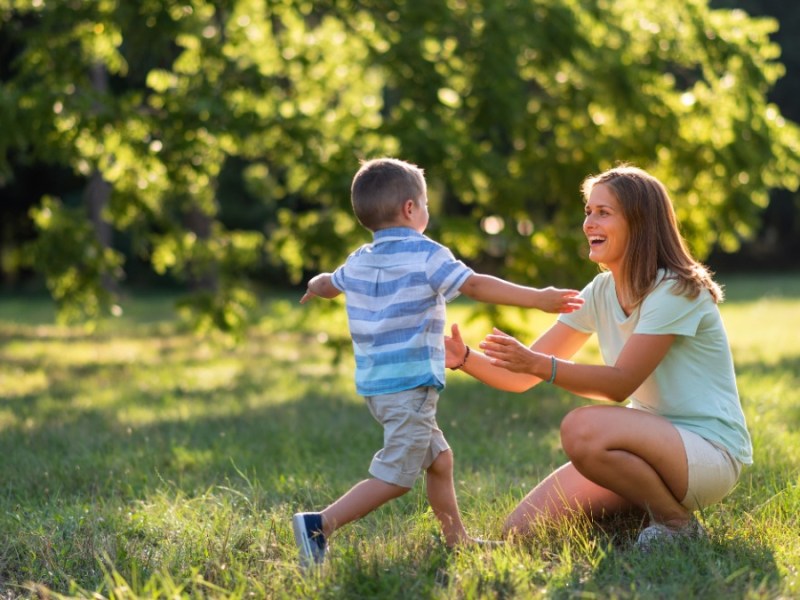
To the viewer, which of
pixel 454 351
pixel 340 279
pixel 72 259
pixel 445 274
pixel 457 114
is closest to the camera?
pixel 445 274

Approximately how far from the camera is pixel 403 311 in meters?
3.89

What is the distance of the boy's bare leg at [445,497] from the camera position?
398 cm

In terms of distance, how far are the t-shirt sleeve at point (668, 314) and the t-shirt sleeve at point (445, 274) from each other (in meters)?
0.68

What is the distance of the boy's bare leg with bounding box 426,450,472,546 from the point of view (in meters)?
3.98

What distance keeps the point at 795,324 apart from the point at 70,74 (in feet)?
36.3

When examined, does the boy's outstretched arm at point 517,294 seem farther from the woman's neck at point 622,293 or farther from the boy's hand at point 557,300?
the woman's neck at point 622,293

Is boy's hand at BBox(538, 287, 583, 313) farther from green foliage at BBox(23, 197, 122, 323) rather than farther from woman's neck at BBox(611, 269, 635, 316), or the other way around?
green foliage at BBox(23, 197, 122, 323)

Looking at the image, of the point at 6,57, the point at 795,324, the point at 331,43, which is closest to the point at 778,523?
the point at 331,43

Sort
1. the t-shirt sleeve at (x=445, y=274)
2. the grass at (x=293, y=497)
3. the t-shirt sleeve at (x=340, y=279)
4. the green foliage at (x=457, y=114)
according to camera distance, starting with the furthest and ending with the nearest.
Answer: the green foliage at (x=457, y=114)
the t-shirt sleeve at (x=340, y=279)
the t-shirt sleeve at (x=445, y=274)
the grass at (x=293, y=497)

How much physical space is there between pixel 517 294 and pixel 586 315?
0.85 meters

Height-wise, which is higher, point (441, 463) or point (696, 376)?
point (696, 376)

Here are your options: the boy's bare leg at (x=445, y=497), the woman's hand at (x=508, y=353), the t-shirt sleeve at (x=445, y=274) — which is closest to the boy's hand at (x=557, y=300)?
the woman's hand at (x=508, y=353)

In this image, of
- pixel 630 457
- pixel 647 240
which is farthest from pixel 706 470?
pixel 647 240

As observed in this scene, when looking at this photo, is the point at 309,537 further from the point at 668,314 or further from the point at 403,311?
the point at 668,314
